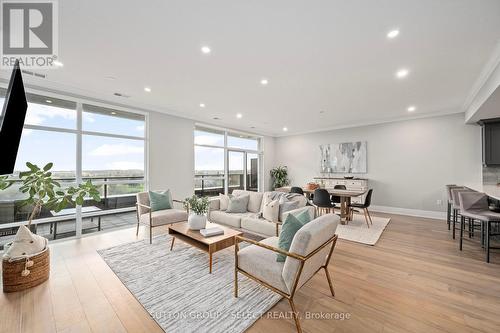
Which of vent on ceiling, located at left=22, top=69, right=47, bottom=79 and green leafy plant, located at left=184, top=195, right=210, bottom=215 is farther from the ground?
vent on ceiling, located at left=22, top=69, right=47, bottom=79

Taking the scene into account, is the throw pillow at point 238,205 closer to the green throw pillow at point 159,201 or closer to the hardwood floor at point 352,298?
the green throw pillow at point 159,201

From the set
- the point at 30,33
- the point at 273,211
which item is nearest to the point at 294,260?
the point at 273,211

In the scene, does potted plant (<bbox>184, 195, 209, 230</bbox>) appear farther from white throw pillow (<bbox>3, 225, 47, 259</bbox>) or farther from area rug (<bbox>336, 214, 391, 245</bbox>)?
area rug (<bbox>336, 214, 391, 245</bbox>)

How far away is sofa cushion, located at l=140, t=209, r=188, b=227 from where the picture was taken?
11.9 ft

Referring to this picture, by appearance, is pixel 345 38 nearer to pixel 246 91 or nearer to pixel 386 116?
pixel 246 91

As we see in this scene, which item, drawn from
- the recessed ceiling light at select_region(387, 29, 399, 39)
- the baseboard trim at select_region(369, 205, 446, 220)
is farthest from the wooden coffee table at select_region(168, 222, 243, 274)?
the baseboard trim at select_region(369, 205, 446, 220)

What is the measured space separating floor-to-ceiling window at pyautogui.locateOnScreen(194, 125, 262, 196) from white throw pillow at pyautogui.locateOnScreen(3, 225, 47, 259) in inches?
143

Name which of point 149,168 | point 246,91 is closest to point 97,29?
point 246,91

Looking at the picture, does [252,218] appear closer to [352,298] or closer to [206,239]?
[206,239]

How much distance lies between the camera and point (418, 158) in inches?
217

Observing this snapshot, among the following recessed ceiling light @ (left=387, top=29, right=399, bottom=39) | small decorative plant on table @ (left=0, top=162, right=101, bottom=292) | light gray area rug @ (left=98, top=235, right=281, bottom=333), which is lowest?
light gray area rug @ (left=98, top=235, right=281, bottom=333)

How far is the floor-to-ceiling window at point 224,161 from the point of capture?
20.0 feet

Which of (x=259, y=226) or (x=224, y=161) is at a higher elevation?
(x=224, y=161)

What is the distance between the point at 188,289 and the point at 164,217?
1792 millimetres
